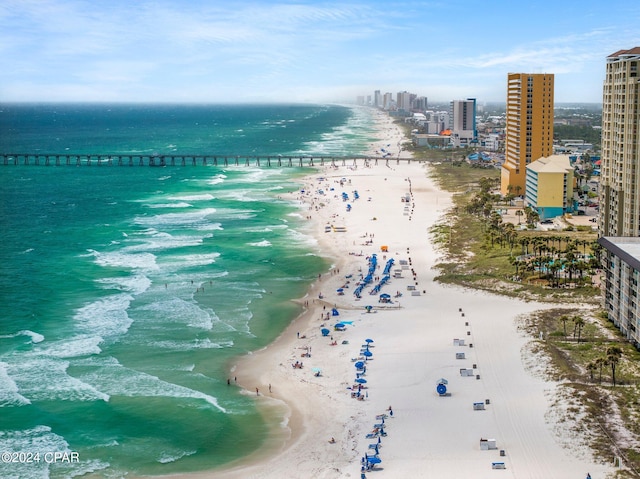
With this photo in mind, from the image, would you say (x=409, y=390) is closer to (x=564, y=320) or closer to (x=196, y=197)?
(x=564, y=320)

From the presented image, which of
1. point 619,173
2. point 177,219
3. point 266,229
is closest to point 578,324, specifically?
point 619,173

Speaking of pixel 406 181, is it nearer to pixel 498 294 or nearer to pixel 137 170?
pixel 137 170

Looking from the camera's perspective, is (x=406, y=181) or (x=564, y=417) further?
(x=406, y=181)

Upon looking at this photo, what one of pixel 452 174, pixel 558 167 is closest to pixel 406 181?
pixel 452 174

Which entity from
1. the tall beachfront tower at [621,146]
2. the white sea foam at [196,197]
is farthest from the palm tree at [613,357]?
the white sea foam at [196,197]

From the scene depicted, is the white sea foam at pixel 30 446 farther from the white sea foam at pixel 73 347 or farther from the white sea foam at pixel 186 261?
the white sea foam at pixel 186 261

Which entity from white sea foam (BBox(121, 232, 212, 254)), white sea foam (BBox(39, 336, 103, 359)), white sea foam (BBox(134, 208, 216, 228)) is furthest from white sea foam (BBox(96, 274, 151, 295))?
white sea foam (BBox(134, 208, 216, 228))

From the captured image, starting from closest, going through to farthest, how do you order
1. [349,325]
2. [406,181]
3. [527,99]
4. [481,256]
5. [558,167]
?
[349,325], [481,256], [558,167], [527,99], [406,181]
